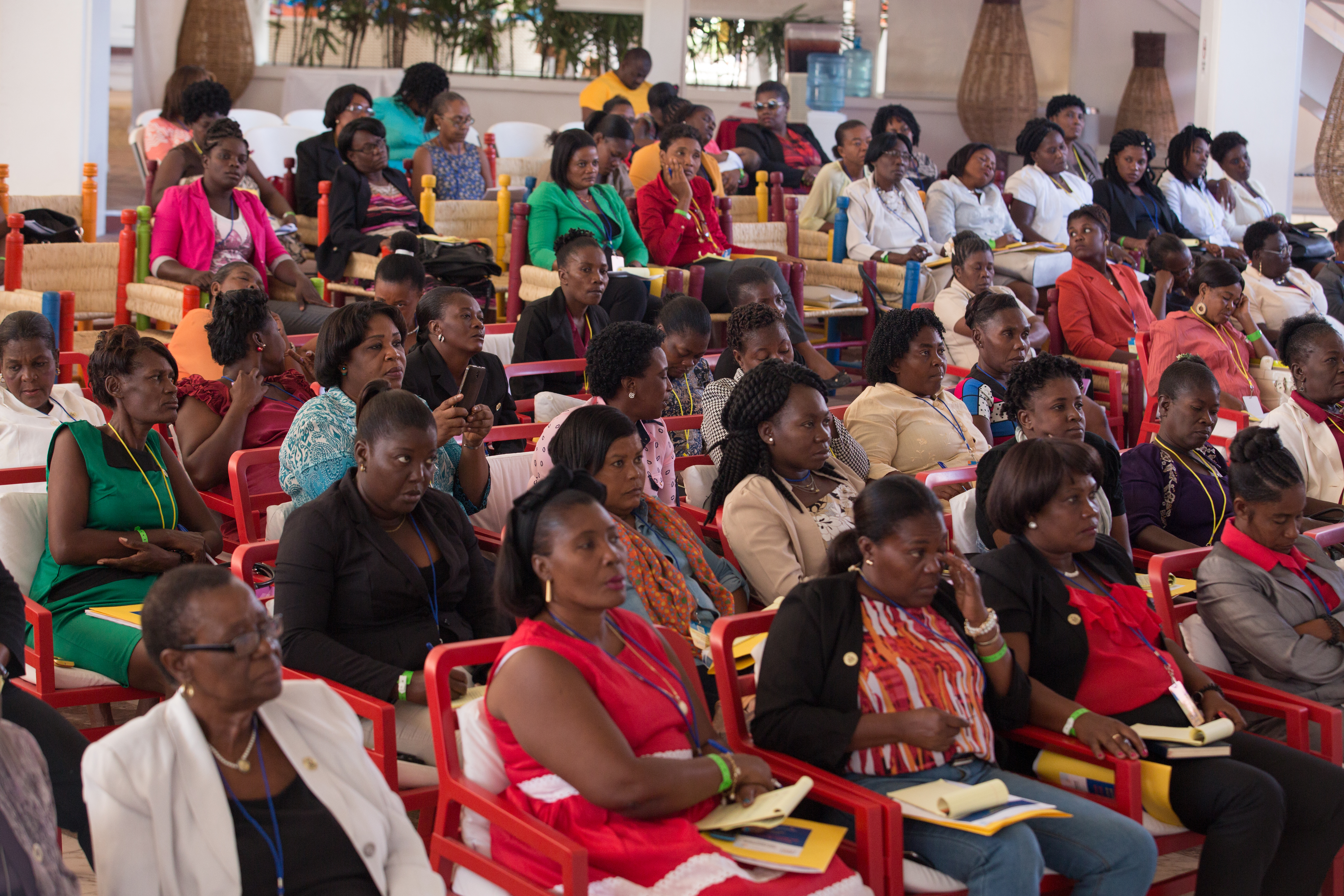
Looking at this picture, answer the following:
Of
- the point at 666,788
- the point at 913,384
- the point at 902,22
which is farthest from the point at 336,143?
the point at 902,22

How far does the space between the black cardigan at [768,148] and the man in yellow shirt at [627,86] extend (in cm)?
71

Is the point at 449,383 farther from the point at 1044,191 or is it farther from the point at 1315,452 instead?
the point at 1044,191

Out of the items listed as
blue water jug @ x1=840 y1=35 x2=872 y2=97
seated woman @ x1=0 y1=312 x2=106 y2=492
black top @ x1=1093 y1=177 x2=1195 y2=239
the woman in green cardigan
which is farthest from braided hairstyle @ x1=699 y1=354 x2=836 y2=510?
blue water jug @ x1=840 y1=35 x2=872 y2=97

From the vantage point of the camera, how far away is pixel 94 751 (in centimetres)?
178

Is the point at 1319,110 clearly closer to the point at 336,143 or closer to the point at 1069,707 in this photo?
the point at 336,143

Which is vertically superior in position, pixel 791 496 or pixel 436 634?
pixel 791 496

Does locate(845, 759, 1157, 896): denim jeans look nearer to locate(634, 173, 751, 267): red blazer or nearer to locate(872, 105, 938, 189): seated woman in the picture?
locate(634, 173, 751, 267): red blazer

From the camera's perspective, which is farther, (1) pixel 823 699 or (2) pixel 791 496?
(2) pixel 791 496

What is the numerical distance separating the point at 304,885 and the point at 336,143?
220 inches

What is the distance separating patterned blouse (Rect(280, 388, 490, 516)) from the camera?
10.5 ft

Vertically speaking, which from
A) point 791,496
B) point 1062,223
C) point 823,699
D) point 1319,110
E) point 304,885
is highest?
point 1319,110

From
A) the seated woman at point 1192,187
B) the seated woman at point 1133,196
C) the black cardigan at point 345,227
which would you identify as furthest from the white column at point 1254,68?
the black cardigan at point 345,227

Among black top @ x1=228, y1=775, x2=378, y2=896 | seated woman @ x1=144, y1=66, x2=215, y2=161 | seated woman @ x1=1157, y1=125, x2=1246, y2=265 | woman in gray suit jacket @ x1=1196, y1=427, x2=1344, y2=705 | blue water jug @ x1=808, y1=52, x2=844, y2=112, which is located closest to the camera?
black top @ x1=228, y1=775, x2=378, y2=896

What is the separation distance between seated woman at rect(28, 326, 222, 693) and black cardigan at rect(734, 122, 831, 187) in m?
6.46
